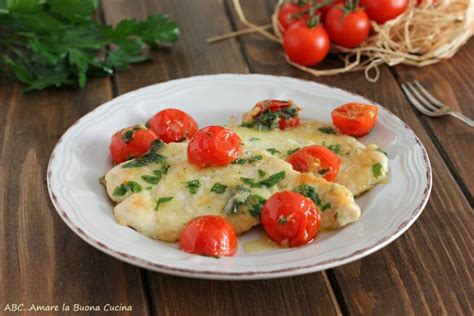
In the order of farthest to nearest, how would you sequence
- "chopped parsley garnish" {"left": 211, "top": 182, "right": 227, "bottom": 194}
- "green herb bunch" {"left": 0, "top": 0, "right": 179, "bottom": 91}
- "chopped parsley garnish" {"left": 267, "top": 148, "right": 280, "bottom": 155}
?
"green herb bunch" {"left": 0, "top": 0, "right": 179, "bottom": 91} < "chopped parsley garnish" {"left": 267, "top": 148, "right": 280, "bottom": 155} < "chopped parsley garnish" {"left": 211, "top": 182, "right": 227, "bottom": 194}

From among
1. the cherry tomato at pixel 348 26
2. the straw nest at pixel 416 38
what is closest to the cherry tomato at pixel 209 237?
the straw nest at pixel 416 38

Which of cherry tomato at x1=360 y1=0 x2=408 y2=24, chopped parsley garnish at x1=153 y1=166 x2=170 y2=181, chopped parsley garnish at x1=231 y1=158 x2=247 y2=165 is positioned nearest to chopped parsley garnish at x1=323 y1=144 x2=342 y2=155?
chopped parsley garnish at x1=231 y1=158 x2=247 y2=165

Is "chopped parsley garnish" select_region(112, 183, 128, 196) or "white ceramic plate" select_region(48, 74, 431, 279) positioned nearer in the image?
"white ceramic plate" select_region(48, 74, 431, 279)

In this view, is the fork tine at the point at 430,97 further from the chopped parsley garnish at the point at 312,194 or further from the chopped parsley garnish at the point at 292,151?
the chopped parsley garnish at the point at 312,194

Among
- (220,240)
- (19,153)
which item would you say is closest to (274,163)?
(220,240)

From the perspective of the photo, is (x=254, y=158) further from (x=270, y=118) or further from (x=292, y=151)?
(x=270, y=118)

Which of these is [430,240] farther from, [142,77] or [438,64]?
[142,77]

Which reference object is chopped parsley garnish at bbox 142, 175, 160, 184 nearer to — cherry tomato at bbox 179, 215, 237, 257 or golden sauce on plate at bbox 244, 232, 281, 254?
cherry tomato at bbox 179, 215, 237, 257

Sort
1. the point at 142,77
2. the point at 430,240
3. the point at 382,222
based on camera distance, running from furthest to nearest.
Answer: the point at 142,77
the point at 430,240
the point at 382,222
